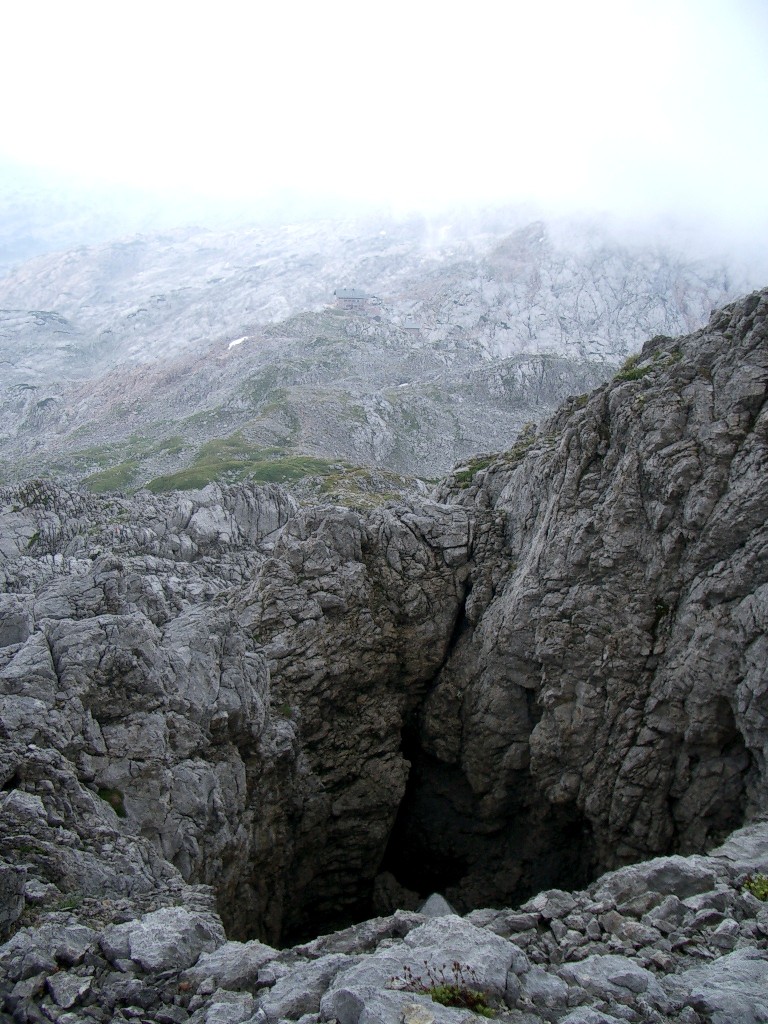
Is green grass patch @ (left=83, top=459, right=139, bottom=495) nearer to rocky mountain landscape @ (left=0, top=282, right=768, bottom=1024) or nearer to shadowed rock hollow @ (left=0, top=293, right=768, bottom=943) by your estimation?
rocky mountain landscape @ (left=0, top=282, right=768, bottom=1024)

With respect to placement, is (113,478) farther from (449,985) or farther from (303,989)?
(449,985)

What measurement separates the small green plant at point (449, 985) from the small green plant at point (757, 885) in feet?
26.5

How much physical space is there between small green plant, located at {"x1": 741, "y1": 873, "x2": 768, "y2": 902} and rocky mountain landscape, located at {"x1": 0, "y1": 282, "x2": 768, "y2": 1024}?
0.34 ft

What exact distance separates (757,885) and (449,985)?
8960 millimetres

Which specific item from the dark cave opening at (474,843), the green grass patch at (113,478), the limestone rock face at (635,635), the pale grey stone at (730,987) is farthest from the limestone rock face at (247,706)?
the green grass patch at (113,478)

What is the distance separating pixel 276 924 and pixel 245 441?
146m

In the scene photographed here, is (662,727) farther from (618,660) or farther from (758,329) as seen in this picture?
(758,329)

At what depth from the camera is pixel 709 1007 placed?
1327 centimetres

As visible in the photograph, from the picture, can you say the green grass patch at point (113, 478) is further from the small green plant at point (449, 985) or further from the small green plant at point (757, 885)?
the small green plant at point (757, 885)

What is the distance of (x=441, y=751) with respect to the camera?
39.2 metres

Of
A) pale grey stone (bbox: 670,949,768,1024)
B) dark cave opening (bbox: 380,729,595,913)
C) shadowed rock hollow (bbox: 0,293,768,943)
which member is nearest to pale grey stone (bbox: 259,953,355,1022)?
shadowed rock hollow (bbox: 0,293,768,943)

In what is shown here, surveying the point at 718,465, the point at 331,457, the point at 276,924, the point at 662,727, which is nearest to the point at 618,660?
the point at 662,727

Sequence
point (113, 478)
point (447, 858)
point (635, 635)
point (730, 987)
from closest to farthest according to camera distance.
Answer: point (730, 987) → point (635, 635) → point (447, 858) → point (113, 478)

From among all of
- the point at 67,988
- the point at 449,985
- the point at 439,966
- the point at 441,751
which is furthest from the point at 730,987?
the point at 441,751
